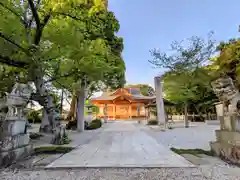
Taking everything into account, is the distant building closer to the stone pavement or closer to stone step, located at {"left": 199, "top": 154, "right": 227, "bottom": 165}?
the stone pavement

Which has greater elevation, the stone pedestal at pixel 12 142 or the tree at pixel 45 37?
the tree at pixel 45 37

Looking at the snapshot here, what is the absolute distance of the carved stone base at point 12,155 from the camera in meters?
3.72

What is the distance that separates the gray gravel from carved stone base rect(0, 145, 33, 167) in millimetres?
327

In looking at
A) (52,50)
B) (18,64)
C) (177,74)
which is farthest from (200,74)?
(18,64)

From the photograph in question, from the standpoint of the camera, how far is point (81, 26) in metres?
6.65

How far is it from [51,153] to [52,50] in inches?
135

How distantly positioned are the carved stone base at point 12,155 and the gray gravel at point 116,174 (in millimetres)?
327

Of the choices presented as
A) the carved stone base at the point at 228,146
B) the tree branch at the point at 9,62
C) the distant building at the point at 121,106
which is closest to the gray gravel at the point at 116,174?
the carved stone base at the point at 228,146

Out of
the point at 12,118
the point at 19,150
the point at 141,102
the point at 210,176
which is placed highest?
the point at 141,102

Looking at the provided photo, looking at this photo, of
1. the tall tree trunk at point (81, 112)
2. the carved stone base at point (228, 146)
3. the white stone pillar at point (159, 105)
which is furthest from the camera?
the white stone pillar at point (159, 105)

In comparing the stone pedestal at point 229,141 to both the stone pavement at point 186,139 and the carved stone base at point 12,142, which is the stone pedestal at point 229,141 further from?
the carved stone base at point 12,142

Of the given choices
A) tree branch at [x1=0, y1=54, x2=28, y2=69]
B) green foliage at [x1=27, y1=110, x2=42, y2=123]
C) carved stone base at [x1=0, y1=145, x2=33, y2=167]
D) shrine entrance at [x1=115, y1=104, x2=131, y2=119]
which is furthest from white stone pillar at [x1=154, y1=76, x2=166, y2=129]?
green foliage at [x1=27, y1=110, x2=42, y2=123]

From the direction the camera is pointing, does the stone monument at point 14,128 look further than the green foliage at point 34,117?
No

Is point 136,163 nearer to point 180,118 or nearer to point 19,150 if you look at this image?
point 19,150
